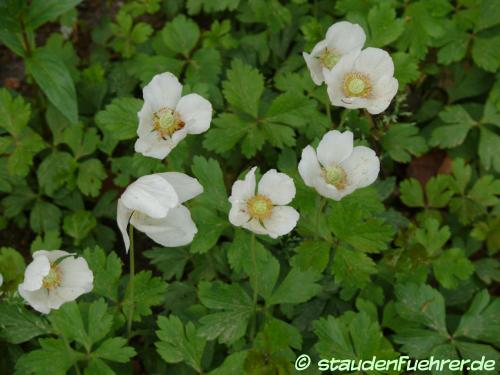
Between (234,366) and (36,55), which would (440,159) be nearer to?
(234,366)

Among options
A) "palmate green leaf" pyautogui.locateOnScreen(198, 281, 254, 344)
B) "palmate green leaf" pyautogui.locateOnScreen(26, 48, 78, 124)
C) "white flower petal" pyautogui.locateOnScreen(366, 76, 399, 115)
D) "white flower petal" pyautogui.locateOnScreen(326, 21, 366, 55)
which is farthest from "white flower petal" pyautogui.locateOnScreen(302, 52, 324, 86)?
"palmate green leaf" pyautogui.locateOnScreen(26, 48, 78, 124)

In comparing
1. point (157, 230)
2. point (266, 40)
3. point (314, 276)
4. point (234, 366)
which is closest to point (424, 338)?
point (314, 276)

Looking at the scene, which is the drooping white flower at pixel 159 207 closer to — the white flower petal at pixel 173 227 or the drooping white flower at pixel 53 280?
the white flower petal at pixel 173 227

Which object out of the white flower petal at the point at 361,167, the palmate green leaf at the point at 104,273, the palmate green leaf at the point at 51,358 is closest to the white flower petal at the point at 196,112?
the white flower petal at the point at 361,167

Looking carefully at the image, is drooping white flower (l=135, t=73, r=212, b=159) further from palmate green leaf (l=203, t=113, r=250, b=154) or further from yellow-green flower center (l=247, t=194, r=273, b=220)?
palmate green leaf (l=203, t=113, r=250, b=154)

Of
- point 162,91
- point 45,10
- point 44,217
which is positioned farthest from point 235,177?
point 45,10

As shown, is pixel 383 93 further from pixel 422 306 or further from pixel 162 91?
pixel 422 306
